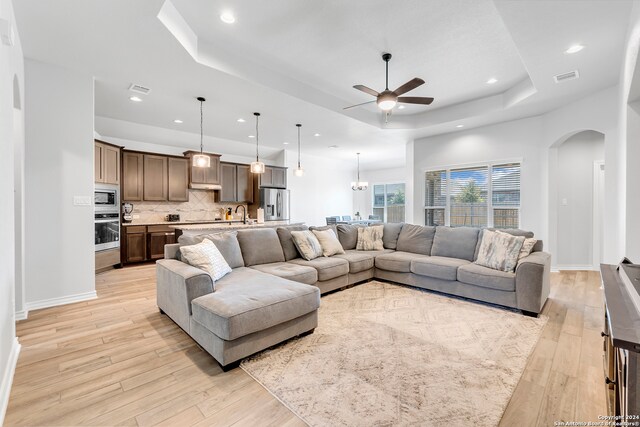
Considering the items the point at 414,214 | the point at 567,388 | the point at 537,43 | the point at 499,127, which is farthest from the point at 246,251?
the point at 499,127

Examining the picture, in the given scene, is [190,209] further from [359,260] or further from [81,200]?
[359,260]

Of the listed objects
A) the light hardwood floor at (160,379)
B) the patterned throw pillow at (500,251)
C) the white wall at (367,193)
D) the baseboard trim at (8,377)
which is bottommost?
the light hardwood floor at (160,379)

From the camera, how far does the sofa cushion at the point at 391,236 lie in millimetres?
4926

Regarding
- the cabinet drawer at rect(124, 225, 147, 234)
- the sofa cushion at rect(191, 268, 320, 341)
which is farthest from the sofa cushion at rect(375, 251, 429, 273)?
the cabinet drawer at rect(124, 225, 147, 234)

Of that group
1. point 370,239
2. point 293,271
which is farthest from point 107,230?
point 370,239

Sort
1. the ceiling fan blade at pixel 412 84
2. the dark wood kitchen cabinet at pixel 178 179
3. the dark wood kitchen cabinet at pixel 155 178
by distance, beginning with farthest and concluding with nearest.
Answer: the dark wood kitchen cabinet at pixel 178 179, the dark wood kitchen cabinet at pixel 155 178, the ceiling fan blade at pixel 412 84

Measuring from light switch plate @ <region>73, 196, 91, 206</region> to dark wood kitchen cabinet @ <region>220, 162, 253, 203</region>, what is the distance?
3764mm

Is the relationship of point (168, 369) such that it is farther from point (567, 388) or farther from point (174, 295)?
point (567, 388)

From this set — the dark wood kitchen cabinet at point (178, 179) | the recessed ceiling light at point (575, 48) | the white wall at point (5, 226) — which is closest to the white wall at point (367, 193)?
the dark wood kitchen cabinet at point (178, 179)

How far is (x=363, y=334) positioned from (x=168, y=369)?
1.63 metres

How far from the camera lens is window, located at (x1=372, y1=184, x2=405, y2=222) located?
35.6 feet

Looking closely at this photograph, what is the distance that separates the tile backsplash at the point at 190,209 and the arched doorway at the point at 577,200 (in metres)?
7.06

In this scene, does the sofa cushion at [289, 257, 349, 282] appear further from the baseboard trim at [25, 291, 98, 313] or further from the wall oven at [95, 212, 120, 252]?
the wall oven at [95, 212, 120, 252]

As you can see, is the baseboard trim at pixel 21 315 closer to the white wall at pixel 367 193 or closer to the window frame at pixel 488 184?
the window frame at pixel 488 184
